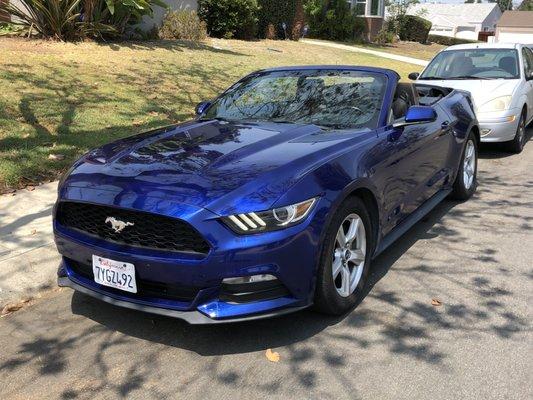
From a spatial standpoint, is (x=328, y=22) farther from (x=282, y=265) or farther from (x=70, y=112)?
(x=282, y=265)

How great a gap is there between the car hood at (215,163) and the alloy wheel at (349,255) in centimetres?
49

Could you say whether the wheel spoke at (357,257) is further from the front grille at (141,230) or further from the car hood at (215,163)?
the front grille at (141,230)

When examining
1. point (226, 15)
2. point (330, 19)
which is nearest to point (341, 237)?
point (226, 15)

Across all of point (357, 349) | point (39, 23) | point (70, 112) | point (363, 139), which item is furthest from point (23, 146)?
point (39, 23)

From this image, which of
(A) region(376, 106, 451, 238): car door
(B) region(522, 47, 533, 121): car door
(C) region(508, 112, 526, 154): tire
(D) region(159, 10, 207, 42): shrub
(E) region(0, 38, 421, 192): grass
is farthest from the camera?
(D) region(159, 10, 207, 42): shrub

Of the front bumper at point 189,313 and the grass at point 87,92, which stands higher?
the grass at point 87,92

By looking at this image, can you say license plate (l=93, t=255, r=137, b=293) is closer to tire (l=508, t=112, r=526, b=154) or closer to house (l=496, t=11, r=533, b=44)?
tire (l=508, t=112, r=526, b=154)

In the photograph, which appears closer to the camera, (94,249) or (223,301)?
(223,301)

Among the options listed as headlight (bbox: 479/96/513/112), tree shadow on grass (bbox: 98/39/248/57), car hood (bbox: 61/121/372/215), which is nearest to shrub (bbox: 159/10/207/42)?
tree shadow on grass (bbox: 98/39/248/57)

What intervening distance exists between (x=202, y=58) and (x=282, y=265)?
12.1 meters

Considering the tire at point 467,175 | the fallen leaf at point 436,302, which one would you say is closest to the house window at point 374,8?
the tire at point 467,175

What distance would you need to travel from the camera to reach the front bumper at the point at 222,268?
10.1 feet

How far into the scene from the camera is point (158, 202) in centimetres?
320

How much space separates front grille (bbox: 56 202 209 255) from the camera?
3152mm
